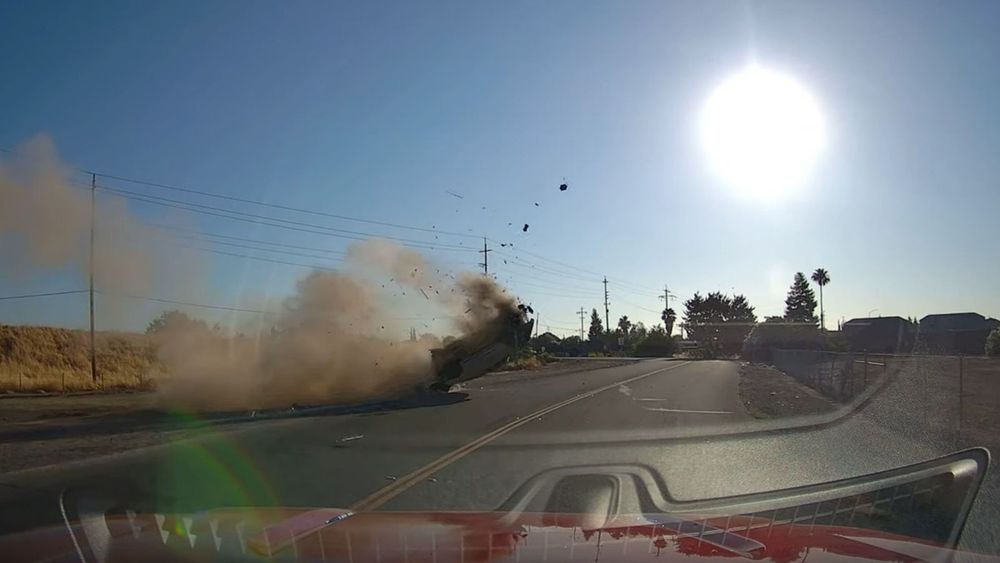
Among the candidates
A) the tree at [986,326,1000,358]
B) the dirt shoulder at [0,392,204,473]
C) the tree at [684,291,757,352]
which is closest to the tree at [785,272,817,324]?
the tree at [684,291,757,352]

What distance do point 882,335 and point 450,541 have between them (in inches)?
2504

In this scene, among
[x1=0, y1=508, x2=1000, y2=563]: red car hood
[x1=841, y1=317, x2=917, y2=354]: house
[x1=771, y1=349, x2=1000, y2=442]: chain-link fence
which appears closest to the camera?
[x1=0, y1=508, x2=1000, y2=563]: red car hood

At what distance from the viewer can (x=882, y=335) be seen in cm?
6069

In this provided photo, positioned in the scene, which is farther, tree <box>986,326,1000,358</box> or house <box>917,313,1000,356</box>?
house <box>917,313,1000,356</box>

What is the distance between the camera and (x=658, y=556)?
3.96 m

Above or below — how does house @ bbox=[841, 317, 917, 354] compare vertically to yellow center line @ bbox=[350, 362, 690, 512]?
above

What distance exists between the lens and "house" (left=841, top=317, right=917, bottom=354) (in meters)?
51.4

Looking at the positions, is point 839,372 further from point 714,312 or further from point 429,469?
point 714,312

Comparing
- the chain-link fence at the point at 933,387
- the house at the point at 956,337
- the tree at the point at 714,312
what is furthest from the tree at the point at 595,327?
the chain-link fence at the point at 933,387

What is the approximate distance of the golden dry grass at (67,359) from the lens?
121 feet

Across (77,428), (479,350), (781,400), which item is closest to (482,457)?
(77,428)

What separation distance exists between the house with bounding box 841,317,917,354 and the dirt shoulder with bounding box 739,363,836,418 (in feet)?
68.7

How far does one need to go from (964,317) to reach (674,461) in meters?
81.1

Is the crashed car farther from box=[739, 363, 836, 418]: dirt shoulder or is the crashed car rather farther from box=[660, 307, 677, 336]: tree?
box=[660, 307, 677, 336]: tree
